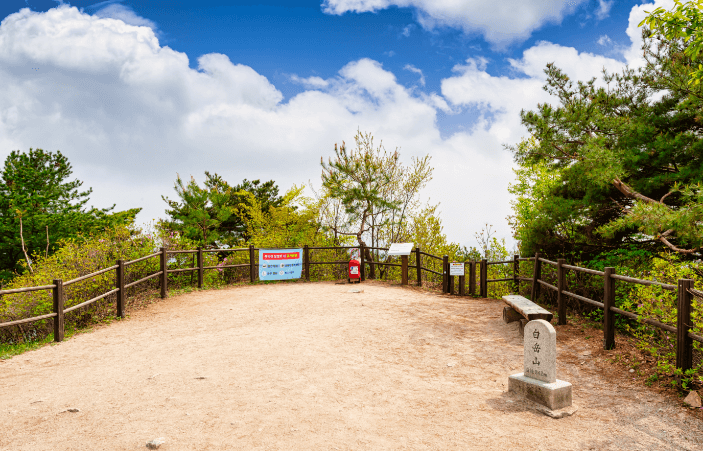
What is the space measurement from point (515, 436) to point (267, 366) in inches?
125

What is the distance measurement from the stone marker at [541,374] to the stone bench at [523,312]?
6.03 feet

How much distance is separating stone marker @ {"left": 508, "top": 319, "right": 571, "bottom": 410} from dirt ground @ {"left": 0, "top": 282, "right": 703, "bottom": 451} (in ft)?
0.58

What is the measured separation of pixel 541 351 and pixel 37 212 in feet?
101

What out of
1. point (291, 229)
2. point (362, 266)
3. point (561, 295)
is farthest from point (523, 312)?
point (291, 229)

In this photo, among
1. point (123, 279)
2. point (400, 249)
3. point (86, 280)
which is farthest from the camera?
point (400, 249)

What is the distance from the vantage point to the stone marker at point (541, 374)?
4348mm

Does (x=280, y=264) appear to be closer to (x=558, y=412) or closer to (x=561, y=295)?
(x=561, y=295)

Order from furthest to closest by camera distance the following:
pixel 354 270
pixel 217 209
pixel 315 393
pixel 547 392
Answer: pixel 217 209 → pixel 354 270 → pixel 315 393 → pixel 547 392

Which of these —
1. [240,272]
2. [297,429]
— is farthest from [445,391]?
[240,272]

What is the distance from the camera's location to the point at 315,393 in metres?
4.73

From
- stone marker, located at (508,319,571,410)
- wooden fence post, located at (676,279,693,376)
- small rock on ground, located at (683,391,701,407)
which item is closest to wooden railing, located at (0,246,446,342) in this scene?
stone marker, located at (508,319,571,410)

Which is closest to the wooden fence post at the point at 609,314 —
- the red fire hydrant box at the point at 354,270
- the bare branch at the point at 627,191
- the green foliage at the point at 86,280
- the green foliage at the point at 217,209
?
the bare branch at the point at 627,191

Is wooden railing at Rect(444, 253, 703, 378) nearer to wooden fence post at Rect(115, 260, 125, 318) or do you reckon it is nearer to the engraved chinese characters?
the engraved chinese characters

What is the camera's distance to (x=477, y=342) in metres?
7.06
